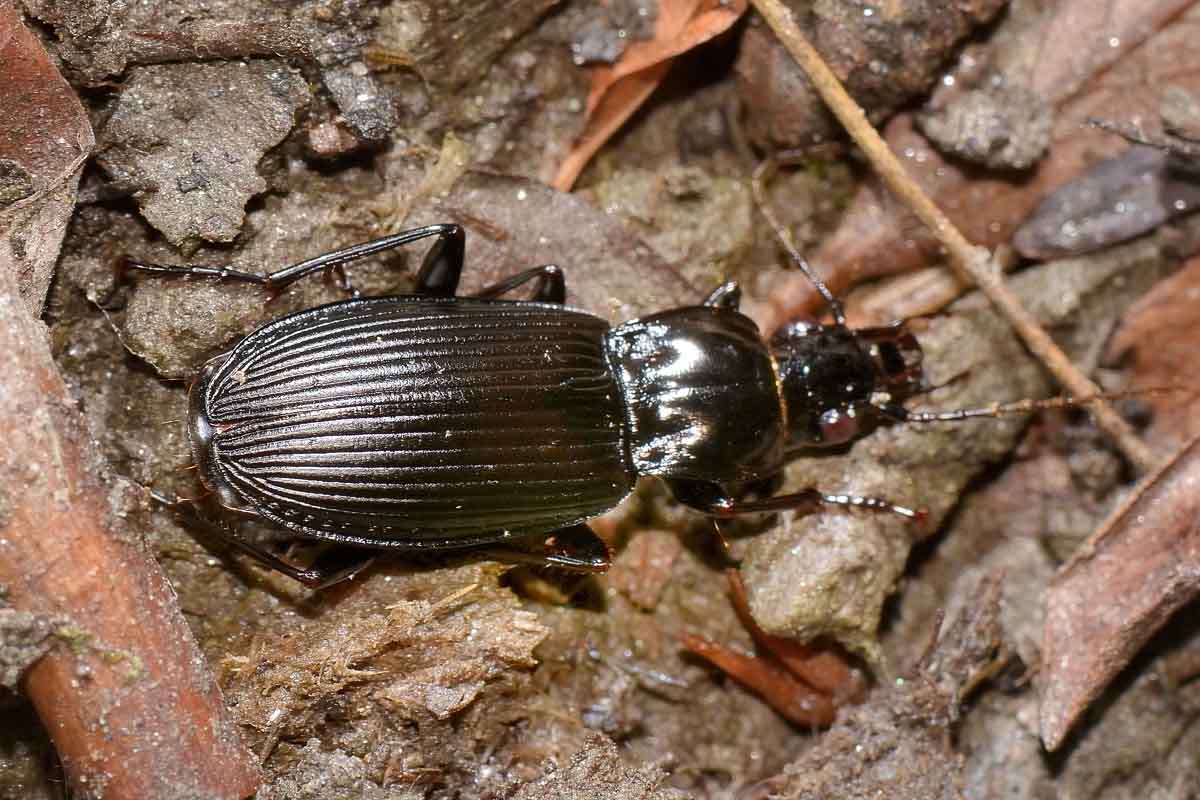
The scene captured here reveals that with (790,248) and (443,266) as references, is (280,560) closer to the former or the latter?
(443,266)

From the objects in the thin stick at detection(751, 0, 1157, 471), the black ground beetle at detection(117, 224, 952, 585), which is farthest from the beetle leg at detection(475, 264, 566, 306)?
the thin stick at detection(751, 0, 1157, 471)

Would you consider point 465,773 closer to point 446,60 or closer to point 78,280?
point 78,280

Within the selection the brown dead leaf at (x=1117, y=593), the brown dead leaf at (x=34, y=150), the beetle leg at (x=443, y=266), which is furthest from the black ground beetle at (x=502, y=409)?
the brown dead leaf at (x=1117, y=593)

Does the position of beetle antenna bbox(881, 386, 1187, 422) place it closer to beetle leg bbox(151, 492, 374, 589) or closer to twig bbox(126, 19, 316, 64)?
beetle leg bbox(151, 492, 374, 589)

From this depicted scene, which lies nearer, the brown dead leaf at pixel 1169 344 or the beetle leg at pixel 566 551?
the beetle leg at pixel 566 551

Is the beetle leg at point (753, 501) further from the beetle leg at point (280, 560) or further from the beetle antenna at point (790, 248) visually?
the beetle leg at point (280, 560)

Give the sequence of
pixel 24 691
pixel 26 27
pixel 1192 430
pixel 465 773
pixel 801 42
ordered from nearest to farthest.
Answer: pixel 24 691 < pixel 26 27 < pixel 465 773 < pixel 801 42 < pixel 1192 430

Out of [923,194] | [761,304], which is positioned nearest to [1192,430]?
[923,194]
